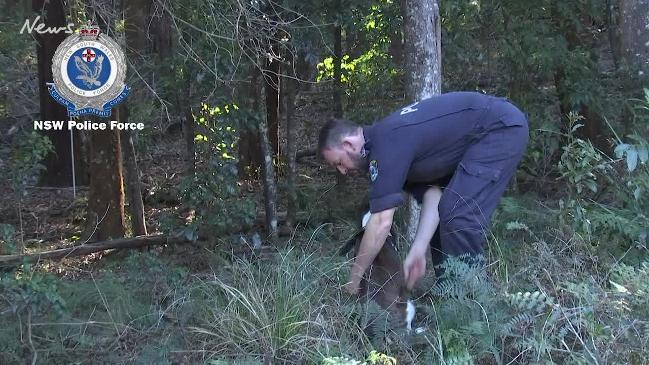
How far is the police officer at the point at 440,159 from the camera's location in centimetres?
438

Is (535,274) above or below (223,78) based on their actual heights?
below

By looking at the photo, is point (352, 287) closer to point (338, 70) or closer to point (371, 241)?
point (371, 241)

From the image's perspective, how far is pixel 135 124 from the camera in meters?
8.59

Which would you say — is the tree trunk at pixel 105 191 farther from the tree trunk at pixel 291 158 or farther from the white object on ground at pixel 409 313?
the white object on ground at pixel 409 313

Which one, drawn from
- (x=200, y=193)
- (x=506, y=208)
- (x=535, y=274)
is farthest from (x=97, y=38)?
(x=535, y=274)

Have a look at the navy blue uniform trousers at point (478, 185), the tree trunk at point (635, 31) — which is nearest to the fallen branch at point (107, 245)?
the navy blue uniform trousers at point (478, 185)

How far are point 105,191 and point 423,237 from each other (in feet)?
17.3

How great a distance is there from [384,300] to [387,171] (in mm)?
757

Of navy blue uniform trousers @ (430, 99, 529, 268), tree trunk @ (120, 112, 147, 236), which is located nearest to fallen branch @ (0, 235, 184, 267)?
tree trunk @ (120, 112, 147, 236)

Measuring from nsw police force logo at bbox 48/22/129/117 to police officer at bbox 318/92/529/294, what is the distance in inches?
108

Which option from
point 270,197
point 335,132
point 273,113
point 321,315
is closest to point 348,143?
point 335,132

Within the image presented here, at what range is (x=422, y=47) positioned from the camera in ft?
19.6

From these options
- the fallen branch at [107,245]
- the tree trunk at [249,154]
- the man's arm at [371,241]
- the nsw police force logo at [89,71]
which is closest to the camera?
the man's arm at [371,241]

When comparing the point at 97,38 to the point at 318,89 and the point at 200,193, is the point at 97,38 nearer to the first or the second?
the point at 200,193
